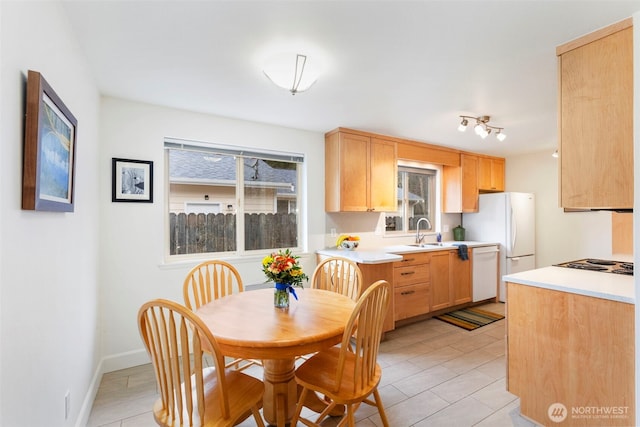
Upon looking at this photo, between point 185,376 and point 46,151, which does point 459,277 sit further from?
point 46,151

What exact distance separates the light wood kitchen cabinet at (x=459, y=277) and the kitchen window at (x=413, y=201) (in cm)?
79

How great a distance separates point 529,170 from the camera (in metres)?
4.80

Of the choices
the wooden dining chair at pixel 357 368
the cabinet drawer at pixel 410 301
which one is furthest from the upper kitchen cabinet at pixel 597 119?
the cabinet drawer at pixel 410 301

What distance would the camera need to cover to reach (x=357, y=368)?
4.78 ft

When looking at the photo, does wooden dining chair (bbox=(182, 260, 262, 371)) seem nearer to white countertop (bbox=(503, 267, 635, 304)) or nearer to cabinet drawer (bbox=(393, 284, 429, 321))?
cabinet drawer (bbox=(393, 284, 429, 321))

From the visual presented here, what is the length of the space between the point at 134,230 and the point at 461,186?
4313 mm

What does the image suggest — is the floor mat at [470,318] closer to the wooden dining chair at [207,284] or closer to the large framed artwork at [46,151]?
the wooden dining chair at [207,284]

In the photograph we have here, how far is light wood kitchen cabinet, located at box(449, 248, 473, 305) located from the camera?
156 inches

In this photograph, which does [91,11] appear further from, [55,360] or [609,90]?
[609,90]

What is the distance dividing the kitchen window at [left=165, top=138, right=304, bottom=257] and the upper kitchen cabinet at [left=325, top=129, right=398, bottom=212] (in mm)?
417

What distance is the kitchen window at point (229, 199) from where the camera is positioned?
2951 mm

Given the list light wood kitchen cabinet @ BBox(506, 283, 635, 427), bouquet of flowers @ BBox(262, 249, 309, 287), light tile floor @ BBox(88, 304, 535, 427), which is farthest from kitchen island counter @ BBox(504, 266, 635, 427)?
bouquet of flowers @ BBox(262, 249, 309, 287)

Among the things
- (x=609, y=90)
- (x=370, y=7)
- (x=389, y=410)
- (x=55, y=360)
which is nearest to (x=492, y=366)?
(x=389, y=410)

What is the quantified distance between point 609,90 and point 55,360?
3060 mm
